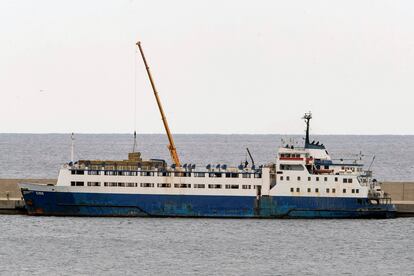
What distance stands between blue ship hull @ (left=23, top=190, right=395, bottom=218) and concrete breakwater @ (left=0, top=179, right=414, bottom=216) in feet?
17.0

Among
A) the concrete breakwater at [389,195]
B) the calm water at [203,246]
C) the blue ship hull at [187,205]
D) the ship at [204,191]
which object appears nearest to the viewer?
the calm water at [203,246]

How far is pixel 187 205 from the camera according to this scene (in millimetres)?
92375

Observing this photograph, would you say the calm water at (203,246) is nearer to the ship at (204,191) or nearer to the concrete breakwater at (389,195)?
the ship at (204,191)

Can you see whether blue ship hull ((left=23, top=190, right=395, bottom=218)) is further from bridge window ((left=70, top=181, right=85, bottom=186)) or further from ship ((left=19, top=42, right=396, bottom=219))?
bridge window ((left=70, top=181, right=85, bottom=186))

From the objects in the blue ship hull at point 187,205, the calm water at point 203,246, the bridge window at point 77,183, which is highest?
the bridge window at point 77,183

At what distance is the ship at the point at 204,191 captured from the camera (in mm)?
92062

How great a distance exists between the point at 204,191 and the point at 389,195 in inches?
892

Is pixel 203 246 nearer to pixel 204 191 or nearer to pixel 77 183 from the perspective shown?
pixel 204 191

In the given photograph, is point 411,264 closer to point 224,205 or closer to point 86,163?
point 224,205

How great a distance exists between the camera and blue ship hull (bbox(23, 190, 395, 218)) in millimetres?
92250

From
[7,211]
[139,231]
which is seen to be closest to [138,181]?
[139,231]

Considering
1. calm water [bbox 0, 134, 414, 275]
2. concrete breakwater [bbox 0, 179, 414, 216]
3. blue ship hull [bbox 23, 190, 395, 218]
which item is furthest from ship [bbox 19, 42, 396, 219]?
concrete breakwater [bbox 0, 179, 414, 216]

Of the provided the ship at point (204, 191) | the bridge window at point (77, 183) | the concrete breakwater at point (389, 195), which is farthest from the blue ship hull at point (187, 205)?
the concrete breakwater at point (389, 195)

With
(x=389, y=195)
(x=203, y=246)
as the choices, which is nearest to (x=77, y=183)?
(x=203, y=246)
